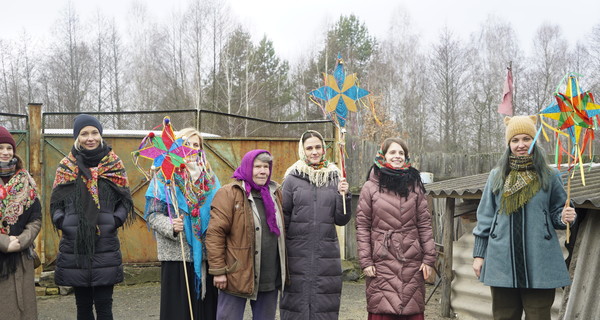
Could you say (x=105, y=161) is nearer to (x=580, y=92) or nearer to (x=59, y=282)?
(x=59, y=282)

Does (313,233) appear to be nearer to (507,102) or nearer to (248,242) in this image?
(248,242)

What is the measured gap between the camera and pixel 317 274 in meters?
4.05

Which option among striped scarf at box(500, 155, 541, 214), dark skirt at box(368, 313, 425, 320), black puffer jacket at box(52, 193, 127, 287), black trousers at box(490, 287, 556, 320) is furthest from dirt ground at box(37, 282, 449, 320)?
striped scarf at box(500, 155, 541, 214)

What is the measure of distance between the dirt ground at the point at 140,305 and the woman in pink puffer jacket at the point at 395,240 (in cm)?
253

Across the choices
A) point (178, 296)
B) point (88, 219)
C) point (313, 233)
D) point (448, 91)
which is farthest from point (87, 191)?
point (448, 91)

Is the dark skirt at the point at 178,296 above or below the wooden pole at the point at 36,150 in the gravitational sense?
below

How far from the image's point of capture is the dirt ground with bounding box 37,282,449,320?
6578mm

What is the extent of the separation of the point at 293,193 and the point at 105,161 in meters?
1.47

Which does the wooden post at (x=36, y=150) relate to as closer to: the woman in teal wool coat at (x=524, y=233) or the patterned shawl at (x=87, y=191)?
the patterned shawl at (x=87, y=191)

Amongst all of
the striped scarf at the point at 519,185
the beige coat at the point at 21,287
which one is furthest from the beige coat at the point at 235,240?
the striped scarf at the point at 519,185

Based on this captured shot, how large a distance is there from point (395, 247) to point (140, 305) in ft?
13.8

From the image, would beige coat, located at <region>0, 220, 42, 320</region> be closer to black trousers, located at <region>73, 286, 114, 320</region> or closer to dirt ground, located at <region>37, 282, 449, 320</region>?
black trousers, located at <region>73, 286, 114, 320</region>

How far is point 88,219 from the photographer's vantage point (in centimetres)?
400

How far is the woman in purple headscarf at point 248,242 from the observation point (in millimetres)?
3826
